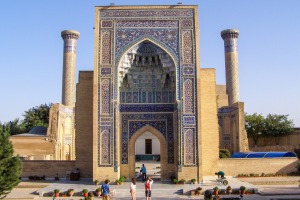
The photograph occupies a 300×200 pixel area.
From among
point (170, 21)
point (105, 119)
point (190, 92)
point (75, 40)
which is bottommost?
point (105, 119)

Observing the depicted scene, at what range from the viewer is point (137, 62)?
50.0 ft

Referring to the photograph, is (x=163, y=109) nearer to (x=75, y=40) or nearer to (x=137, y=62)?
(x=137, y=62)

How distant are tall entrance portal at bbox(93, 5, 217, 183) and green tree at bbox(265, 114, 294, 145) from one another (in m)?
20.3

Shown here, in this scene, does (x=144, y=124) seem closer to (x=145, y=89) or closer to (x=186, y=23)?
(x=145, y=89)

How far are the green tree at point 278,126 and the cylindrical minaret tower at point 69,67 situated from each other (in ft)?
57.0

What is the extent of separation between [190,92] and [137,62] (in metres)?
2.64

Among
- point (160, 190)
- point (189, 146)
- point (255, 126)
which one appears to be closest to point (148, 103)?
point (189, 146)

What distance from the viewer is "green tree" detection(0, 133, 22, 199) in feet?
28.5

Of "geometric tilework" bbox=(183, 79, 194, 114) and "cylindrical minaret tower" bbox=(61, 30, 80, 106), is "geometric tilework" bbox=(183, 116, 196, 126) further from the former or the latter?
"cylindrical minaret tower" bbox=(61, 30, 80, 106)

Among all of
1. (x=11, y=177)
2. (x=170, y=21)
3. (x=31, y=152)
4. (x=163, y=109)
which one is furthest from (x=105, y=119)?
(x=31, y=152)

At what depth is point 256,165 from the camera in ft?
52.5

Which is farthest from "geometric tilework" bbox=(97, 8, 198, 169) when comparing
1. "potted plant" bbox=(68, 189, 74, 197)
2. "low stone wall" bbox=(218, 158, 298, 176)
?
"low stone wall" bbox=(218, 158, 298, 176)

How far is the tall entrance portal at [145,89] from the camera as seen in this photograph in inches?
552

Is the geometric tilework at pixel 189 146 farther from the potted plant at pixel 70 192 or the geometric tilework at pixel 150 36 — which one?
the potted plant at pixel 70 192
